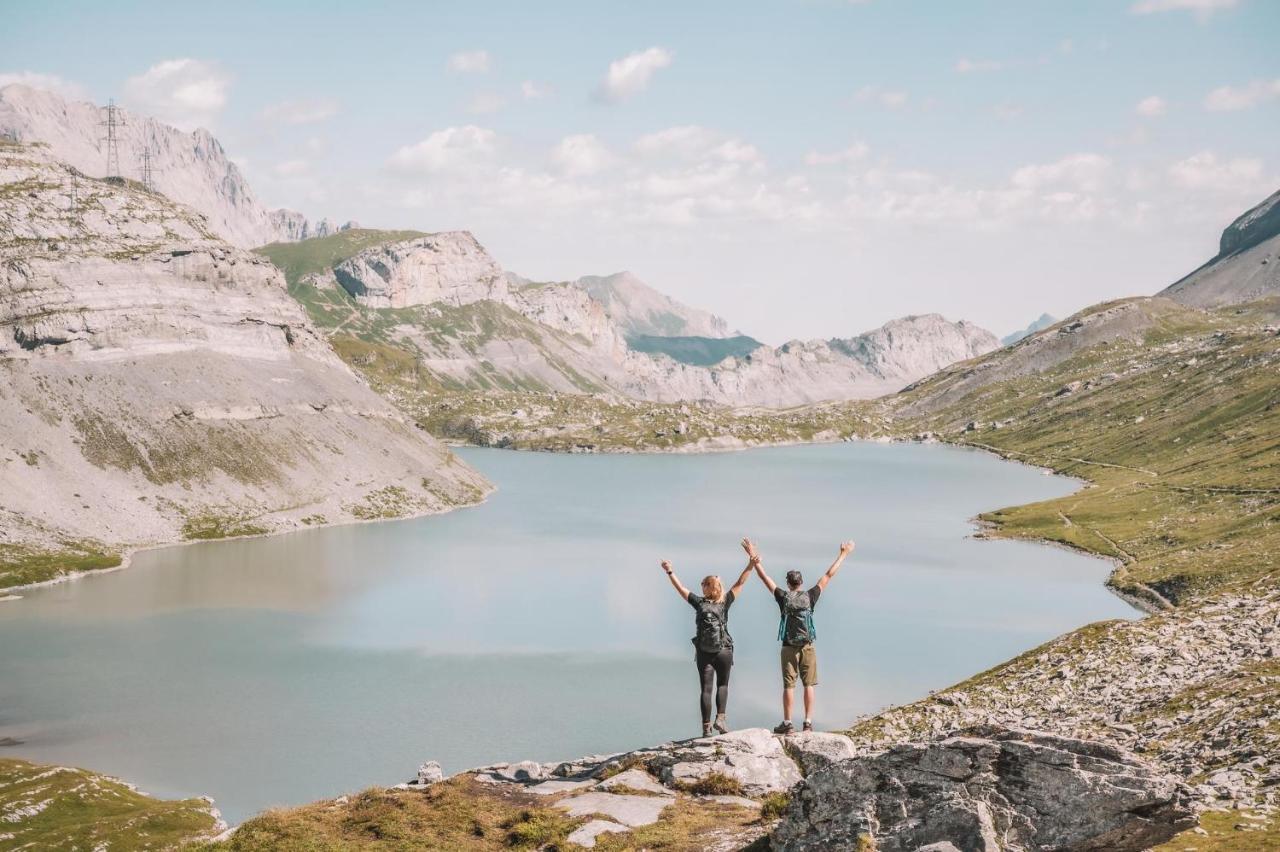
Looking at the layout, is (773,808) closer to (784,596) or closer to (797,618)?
(797,618)

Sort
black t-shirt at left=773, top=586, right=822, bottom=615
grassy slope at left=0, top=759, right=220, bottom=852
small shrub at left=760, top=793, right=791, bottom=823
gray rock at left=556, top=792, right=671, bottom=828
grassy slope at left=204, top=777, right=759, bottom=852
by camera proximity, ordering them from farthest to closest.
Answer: grassy slope at left=0, top=759, right=220, bottom=852 < black t-shirt at left=773, top=586, right=822, bottom=615 < gray rock at left=556, top=792, right=671, bottom=828 < grassy slope at left=204, top=777, right=759, bottom=852 < small shrub at left=760, top=793, right=791, bottom=823

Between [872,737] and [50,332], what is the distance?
14018 cm

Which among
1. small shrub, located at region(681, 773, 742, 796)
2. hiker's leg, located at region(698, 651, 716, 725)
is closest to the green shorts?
hiker's leg, located at region(698, 651, 716, 725)

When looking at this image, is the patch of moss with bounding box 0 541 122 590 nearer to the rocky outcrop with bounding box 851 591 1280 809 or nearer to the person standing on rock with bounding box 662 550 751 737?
the rocky outcrop with bounding box 851 591 1280 809

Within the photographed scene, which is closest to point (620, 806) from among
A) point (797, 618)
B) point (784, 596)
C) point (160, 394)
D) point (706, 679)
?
point (706, 679)

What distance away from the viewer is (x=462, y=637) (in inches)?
3620

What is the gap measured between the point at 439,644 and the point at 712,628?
68565 millimetres

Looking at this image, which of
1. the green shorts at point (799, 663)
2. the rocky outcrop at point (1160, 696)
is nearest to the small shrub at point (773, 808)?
the green shorts at point (799, 663)

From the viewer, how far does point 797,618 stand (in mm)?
24875

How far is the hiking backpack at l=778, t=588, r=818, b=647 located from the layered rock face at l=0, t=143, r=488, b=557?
116629mm

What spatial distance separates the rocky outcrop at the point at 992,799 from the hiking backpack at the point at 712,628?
268 inches

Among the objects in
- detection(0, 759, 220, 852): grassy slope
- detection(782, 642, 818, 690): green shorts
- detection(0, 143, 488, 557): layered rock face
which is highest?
detection(0, 143, 488, 557): layered rock face

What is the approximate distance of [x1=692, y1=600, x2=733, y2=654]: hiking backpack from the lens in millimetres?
25281

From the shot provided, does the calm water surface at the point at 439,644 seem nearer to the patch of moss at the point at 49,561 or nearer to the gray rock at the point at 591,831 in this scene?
the patch of moss at the point at 49,561
